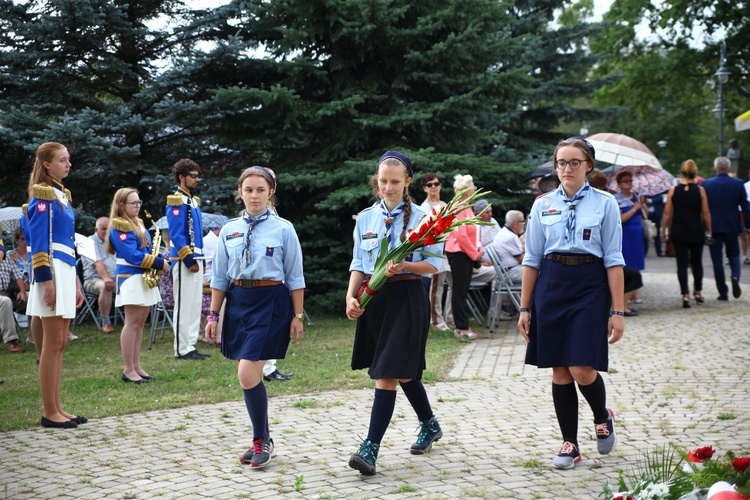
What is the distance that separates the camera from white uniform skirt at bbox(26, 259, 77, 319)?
263 inches

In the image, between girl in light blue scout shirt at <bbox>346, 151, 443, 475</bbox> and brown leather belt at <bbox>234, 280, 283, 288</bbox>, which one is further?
brown leather belt at <bbox>234, 280, 283, 288</bbox>

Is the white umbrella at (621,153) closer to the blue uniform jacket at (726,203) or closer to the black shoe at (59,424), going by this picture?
the blue uniform jacket at (726,203)

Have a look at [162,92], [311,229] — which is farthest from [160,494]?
[162,92]

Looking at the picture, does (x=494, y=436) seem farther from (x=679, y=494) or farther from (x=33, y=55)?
(x=33, y=55)

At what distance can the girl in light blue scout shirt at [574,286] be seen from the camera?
5148 mm

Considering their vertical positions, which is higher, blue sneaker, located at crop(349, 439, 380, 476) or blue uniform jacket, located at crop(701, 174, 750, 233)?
blue uniform jacket, located at crop(701, 174, 750, 233)

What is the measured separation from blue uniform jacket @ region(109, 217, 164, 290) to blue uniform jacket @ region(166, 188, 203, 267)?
0.69 meters

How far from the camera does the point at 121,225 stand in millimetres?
8883

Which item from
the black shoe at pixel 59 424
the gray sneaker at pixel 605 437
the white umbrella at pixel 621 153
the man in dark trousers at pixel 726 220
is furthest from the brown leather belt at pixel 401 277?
the man in dark trousers at pixel 726 220

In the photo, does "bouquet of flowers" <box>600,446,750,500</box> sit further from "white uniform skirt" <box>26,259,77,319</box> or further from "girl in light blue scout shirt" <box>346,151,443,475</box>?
"white uniform skirt" <box>26,259,77,319</box>

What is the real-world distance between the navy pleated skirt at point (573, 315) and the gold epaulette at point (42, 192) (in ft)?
12.4

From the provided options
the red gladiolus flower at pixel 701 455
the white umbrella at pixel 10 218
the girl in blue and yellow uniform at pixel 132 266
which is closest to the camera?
the red gladiolus flower at pixel 701 455

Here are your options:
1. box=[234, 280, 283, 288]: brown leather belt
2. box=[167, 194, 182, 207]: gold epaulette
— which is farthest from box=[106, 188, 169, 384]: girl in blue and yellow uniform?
box=[234, 280, 283, 288]: brown leather belt

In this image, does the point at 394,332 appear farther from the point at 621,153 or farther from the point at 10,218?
the point at 621,153
